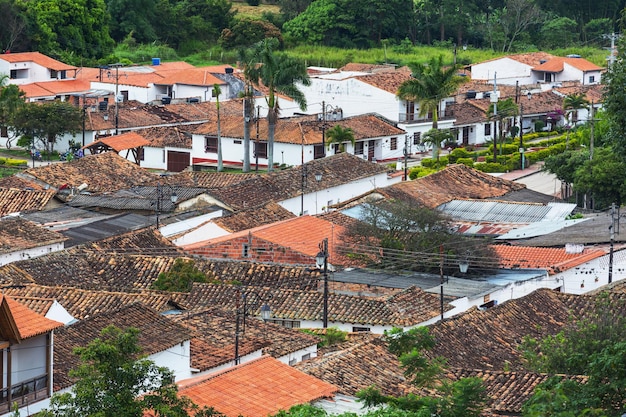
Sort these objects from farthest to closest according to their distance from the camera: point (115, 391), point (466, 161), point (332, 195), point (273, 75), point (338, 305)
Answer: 1. point (466, 161)
2. point (273, 75)
3. point (332, 195)
4. point (338, 305)
5. point (115, 391)

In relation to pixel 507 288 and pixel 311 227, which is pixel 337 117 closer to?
pixel 311 227

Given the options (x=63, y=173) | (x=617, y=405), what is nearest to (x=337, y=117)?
(x=63, y=173)

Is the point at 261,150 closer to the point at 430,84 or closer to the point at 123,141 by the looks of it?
the point at 123,141

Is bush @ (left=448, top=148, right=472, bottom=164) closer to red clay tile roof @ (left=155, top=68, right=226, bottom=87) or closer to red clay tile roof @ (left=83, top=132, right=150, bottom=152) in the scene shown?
red clay tile roof @ (left=83, top=132, right=150, bottom=152)

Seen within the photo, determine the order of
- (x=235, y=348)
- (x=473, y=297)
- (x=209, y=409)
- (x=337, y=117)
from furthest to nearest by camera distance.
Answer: (x=337, y=117), (x=473, y=297), (x=235, y=348), (x=209, y=409)

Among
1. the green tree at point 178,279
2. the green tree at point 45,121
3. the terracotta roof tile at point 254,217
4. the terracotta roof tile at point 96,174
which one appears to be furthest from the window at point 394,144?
the green tree at point 178,279

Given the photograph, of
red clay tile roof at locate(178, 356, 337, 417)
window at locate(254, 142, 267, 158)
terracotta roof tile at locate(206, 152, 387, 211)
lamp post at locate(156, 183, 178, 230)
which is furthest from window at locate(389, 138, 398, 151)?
red clay tile roof at locate(178, 356, 337, 417)

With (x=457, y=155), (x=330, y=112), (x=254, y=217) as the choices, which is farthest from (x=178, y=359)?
(x=330, y=112)
